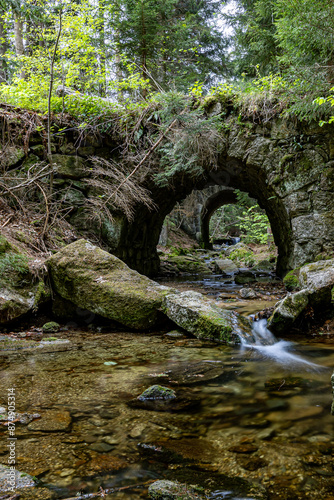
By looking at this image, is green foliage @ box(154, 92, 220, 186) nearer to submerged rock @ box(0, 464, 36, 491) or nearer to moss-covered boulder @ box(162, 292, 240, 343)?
moss-covered boulder @ box(162, 292, 240, 343)

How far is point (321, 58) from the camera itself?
19.6 feet

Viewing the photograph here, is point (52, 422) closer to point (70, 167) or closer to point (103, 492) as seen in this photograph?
point (103, 492)

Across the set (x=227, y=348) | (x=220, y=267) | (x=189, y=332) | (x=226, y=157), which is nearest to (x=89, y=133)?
(x=226, y=157)

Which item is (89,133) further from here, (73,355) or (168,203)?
(73,355)

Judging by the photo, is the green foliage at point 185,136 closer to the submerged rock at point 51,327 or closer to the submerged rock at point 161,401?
the submerged rock at point 51,327

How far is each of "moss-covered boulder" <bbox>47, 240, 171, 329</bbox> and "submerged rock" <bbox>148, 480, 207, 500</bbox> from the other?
10.5 ft

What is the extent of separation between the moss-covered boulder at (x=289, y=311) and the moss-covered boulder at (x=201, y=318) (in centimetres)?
57

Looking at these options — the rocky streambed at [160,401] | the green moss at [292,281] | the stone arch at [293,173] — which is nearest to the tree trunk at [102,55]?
the stone arch at [293,173]

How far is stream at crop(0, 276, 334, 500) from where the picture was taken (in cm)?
144

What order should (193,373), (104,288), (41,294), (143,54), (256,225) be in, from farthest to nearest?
(256,225)
(143,54)
(41,294)
(104,288)
(193,373)

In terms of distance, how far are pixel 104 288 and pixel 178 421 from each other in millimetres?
2820

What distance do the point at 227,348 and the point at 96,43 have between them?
482 inches

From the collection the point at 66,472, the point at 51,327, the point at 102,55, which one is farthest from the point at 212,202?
the point at 66,472

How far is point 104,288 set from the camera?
4590 mm
